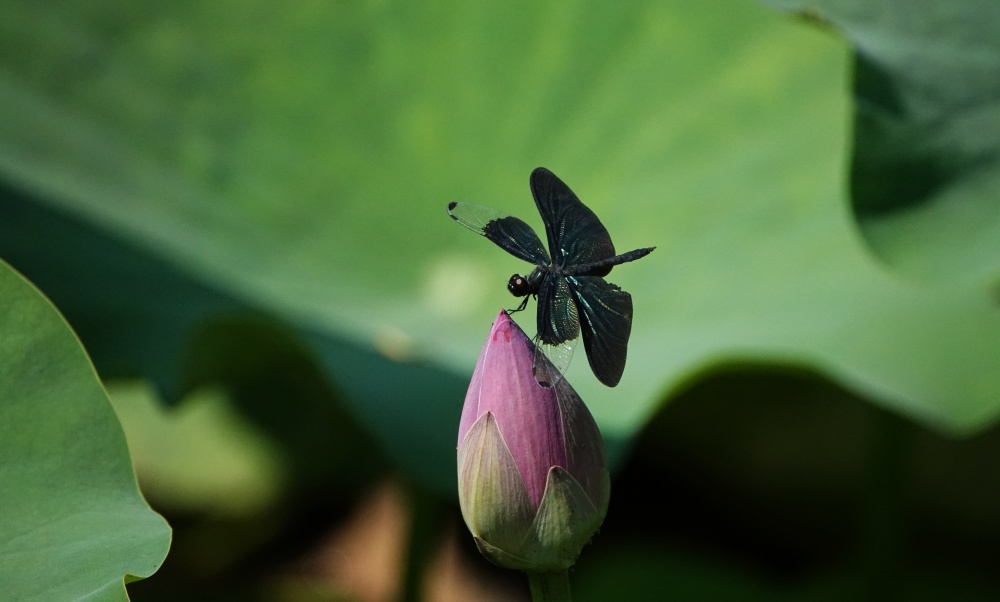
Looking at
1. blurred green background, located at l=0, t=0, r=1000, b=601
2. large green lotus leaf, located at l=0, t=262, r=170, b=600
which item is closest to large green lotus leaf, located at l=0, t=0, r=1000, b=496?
blurred green background, located at l=0, t=0, r=1000, b=601

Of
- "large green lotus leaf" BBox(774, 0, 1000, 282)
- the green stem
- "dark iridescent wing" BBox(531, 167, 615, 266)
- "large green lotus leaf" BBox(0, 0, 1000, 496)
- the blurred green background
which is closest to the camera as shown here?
"dark iridescent wing" BBox(531, 167, 615, 266)

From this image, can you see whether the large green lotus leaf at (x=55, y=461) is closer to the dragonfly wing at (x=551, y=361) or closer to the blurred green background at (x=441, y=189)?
the dragonfly wing at (x=551, y=361)

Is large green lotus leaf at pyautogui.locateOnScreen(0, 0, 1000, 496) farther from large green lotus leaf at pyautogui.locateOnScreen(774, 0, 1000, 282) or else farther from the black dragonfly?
the black dragonfly

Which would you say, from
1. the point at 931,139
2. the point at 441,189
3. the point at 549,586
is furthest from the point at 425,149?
the point at 549,586

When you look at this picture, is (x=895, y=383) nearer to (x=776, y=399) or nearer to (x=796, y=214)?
(x=796, y=214)

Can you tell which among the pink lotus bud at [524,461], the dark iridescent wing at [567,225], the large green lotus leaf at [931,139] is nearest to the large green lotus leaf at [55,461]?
the pink lotus bud at [524,461]

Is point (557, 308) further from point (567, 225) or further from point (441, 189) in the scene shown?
point (441, 189)
